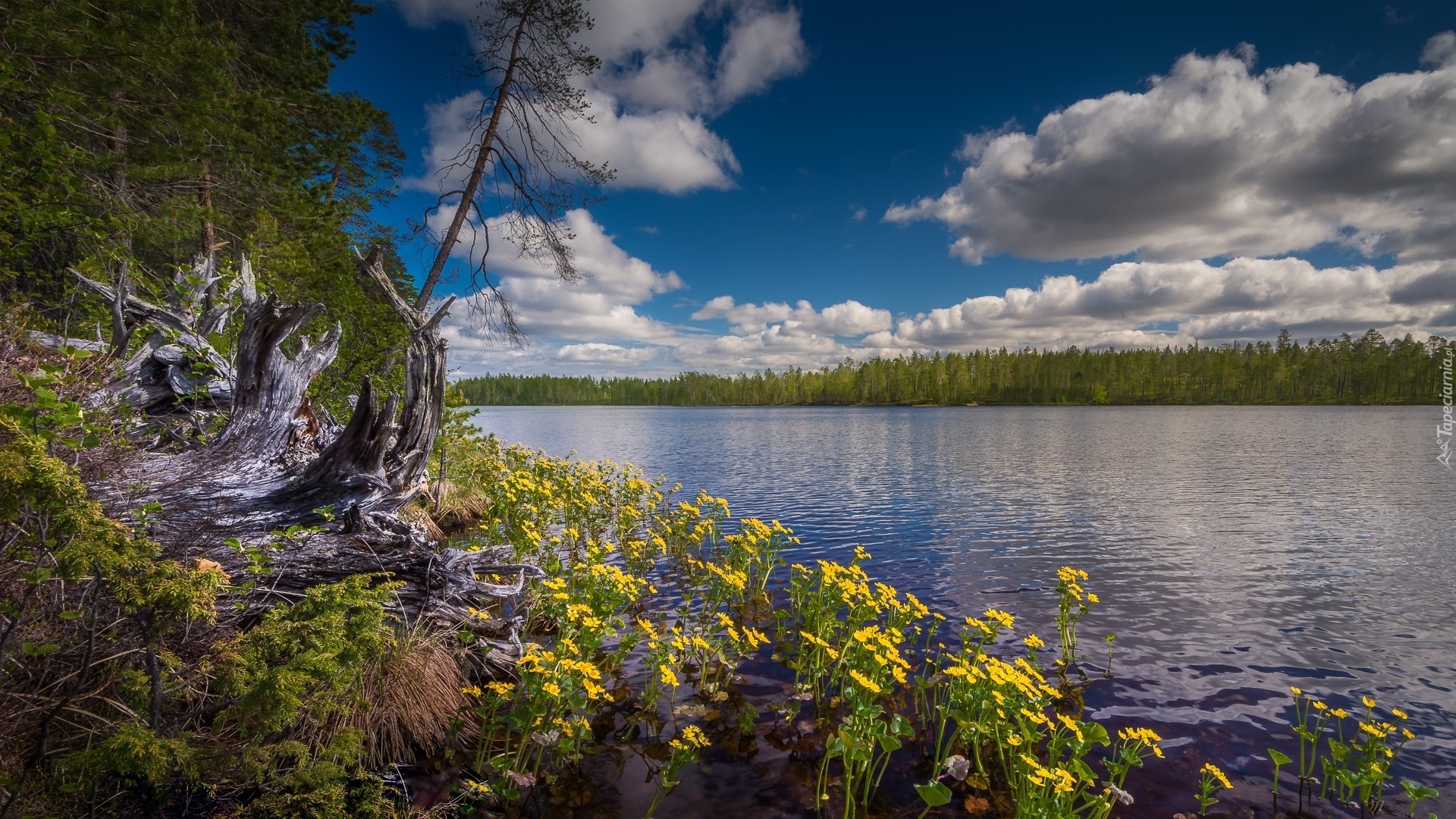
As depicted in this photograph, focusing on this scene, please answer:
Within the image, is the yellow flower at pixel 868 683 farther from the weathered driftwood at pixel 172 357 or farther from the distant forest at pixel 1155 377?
the distant forest at pixel 1155 377

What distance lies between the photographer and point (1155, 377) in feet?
449

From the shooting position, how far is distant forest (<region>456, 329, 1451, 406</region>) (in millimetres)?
Result: 115625

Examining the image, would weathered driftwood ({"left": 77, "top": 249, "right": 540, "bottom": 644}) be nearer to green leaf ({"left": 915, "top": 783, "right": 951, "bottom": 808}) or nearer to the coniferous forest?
the coniferous forest

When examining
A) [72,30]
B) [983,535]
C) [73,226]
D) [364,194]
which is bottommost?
[983,535]

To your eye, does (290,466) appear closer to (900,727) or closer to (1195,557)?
(900,727)

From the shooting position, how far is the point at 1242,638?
8.94 metres

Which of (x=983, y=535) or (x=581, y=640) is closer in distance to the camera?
(x=581, y=640)

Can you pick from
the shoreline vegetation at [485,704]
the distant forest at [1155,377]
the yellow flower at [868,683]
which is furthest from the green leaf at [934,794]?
the distant forest at [1155,377]

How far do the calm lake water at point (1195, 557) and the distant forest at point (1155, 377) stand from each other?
376ft

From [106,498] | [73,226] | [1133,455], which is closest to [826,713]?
[106,498]

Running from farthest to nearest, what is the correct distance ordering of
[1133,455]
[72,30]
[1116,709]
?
1. [1133,455]
2. [72,30]
3. [1116,709]

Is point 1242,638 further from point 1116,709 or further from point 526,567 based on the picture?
point 526,567

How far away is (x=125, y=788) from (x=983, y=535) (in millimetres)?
16240

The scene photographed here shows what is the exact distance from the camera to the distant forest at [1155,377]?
11562 cm
